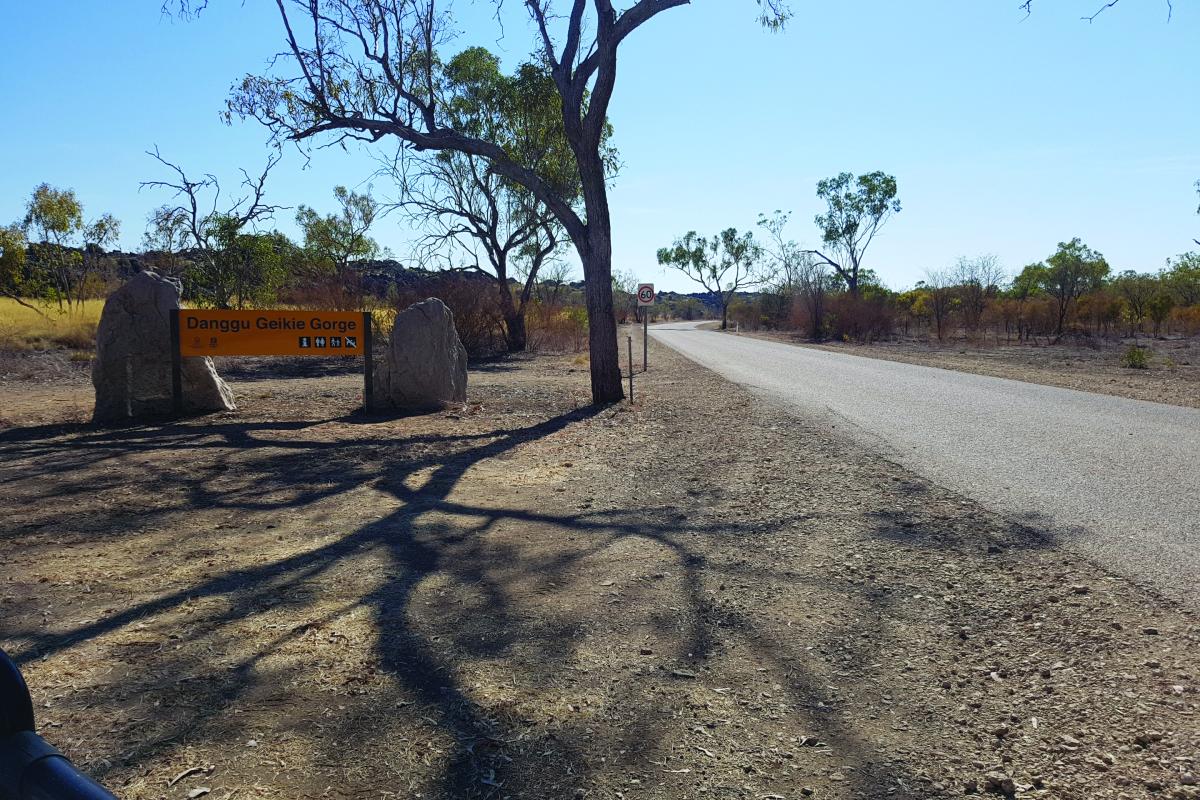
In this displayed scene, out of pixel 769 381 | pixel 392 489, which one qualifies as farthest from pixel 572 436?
pixel 769 381

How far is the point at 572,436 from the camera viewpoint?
34.7 ft

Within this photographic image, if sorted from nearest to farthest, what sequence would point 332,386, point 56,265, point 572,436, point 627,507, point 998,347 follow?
point 627,507 → point 572,436 → point 332,386 → point 56,265 → point 998,347

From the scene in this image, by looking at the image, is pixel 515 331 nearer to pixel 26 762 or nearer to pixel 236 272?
pixel 236 272

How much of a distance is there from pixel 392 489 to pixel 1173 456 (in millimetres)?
7660

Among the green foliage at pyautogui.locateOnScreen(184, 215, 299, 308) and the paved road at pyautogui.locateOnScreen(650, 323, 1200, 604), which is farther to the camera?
the green foliage at pyautogui.locateOnScreen(184, 215, 299, 308)

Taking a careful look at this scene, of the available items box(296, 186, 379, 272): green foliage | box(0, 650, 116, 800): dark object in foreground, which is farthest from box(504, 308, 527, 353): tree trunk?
box(0, 650, 116, 800): dark object in foreground

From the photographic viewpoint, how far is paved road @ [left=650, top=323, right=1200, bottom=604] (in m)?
5.52

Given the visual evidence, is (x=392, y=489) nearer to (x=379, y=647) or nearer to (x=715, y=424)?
(x=379, y=647)

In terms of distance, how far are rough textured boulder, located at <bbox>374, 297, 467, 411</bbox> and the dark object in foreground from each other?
11.5m

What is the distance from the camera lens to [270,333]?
1189 centimetres

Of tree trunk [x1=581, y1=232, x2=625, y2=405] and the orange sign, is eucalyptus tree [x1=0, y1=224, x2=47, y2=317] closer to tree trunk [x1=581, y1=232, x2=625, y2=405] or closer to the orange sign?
the orange sign

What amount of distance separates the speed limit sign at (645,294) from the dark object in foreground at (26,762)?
48.8 ft

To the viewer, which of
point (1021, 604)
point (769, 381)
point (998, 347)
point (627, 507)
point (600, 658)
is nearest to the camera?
point (600, 658)

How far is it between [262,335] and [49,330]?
19263 millimetres
